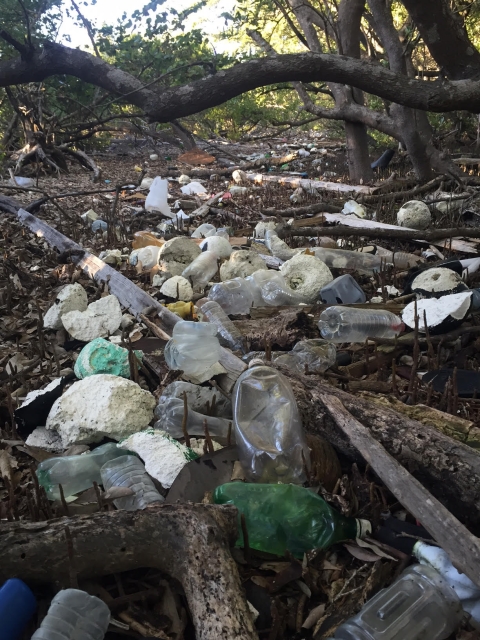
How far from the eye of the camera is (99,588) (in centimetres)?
120

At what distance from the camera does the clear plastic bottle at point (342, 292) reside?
9.65 ft

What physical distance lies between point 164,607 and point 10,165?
8840mm

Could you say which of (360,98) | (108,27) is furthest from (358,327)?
(108,27)

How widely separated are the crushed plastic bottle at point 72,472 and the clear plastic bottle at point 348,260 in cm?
227

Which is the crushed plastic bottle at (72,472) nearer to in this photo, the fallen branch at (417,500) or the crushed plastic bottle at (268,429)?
the crushed plastic bottle at (268,429)

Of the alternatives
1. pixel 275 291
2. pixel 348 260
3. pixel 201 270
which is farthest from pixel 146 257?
pixel 348 260

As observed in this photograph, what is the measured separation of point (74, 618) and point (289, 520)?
52cm

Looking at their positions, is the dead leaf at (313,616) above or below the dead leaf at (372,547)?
below

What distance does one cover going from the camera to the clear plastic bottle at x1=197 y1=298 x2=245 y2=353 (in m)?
2.50

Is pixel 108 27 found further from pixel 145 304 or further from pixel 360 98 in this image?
pixel 145 304

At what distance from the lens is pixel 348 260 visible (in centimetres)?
363

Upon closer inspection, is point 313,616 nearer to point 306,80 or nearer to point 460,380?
point 460,380

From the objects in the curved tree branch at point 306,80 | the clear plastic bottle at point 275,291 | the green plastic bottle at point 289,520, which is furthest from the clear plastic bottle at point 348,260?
the green plastic bottle at point 289,520

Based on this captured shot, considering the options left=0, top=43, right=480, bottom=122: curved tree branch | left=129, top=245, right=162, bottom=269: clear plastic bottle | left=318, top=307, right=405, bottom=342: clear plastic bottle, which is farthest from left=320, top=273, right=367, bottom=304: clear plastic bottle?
left=0, top=43, right=480, bottom=122: curved tree branch
